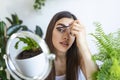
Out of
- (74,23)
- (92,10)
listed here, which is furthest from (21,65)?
(92,10)

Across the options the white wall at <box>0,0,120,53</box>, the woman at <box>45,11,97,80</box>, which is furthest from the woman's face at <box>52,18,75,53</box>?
the white wall at <box>0,0,120,53</box>

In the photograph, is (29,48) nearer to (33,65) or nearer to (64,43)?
(33,65)

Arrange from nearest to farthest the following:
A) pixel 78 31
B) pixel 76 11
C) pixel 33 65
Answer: pixel 33 65 → pixel 78 31 → pixel 76 11

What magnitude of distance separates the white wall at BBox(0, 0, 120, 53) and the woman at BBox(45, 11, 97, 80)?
328mm

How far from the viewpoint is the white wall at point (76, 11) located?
57.9 inches

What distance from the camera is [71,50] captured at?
1165mm

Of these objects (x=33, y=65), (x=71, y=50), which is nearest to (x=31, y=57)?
(x=33, y=65)

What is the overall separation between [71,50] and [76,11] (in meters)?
0.43

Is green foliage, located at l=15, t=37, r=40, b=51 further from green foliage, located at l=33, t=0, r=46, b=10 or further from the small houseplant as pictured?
green foliage, located at l=33, t=0, r=46, b=10

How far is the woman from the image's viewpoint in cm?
88

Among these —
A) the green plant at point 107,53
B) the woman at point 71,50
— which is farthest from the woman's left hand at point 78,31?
the green plant at point 107,53

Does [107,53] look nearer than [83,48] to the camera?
Yes

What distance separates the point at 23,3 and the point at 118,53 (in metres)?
0.98

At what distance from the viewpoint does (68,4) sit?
5.01 ft
